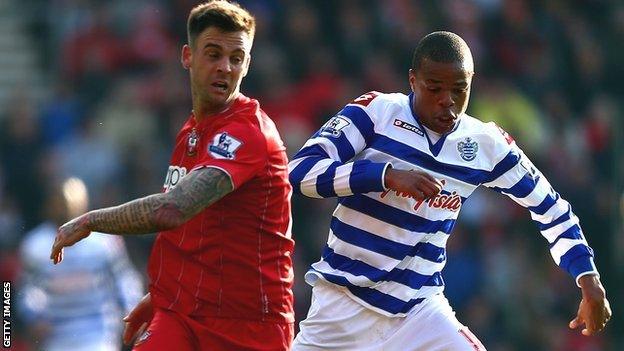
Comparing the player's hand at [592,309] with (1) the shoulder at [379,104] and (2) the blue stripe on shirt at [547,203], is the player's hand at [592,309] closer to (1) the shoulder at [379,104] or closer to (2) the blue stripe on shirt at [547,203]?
(2) the blue stripe on shirt at [547,203]

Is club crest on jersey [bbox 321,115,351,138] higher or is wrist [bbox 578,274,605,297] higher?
club crest on jersey [bbox 321,115,351,138]

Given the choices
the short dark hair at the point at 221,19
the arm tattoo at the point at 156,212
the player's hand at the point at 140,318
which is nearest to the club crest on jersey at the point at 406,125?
the short dark hair at the point at 221,19

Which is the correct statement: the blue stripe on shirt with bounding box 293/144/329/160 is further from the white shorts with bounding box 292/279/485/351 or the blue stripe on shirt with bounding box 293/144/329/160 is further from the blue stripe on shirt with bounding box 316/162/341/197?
the white shorts with bounding box 292/279/485/351

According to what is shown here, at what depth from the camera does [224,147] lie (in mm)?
6414

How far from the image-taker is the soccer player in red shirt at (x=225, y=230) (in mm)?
6469

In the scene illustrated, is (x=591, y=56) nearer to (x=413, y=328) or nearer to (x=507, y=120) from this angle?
(x=507, y=120)

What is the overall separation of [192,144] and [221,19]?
23.7 inches

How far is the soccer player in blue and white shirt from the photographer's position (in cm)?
709

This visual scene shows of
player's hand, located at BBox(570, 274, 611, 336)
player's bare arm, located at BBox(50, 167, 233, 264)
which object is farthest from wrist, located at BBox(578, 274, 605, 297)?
player's bare arm, located at BBox(50, 167, 233, 264)

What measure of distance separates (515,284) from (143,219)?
9189 mm

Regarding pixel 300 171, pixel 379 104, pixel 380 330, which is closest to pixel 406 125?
pixel 379 104

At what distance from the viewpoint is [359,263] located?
7.15m

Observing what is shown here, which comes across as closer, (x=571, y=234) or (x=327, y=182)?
(x=327, y=182)

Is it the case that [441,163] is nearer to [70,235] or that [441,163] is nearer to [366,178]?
[366,178]
